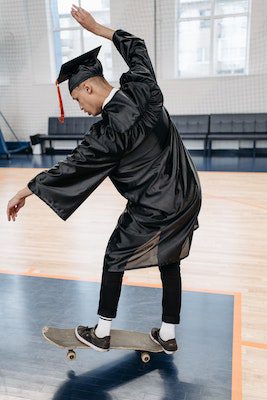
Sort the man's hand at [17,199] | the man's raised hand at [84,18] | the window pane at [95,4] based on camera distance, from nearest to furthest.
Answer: the man's hand at [17,199]
the man's raised hand at [84,18]
the window pane at [95,4]

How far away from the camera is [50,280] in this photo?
2.90m

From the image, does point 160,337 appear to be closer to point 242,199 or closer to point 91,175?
point 91,175

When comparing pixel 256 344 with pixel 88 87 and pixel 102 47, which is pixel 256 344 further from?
pixel 102 47

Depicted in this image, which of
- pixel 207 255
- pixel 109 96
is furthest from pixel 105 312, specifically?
pixel 207 255

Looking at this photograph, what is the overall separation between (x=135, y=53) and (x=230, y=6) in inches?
274

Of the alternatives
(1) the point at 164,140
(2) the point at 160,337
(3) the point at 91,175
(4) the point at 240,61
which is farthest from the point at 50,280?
(4) the point at 240,61

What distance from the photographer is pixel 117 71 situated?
848 cm

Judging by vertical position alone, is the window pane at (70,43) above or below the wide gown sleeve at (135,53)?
above

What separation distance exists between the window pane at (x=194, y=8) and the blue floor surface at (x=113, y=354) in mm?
6876

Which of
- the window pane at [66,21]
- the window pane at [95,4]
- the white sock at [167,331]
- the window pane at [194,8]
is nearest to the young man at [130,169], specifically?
the white sock at [167,331]

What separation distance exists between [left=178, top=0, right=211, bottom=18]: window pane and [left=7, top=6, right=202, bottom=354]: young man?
22.3ft

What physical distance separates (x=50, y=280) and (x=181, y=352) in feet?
4.04

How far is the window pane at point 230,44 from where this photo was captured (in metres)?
7.70

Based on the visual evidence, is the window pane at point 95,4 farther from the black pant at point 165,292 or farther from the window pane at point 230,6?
the black pant at point 165,292
